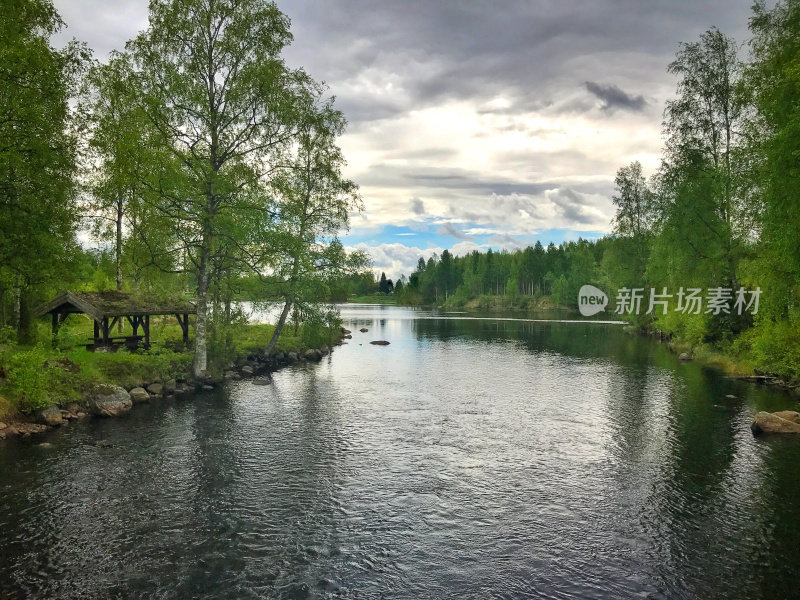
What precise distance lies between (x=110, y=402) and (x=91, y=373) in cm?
266

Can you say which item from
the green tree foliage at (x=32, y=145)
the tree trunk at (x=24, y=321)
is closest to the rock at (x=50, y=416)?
the green tree foliage at (x=32, y=145)

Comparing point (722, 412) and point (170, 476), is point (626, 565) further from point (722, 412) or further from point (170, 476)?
point (722, 412)

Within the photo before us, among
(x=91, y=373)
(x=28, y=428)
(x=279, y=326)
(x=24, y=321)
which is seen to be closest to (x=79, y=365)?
(x=91, y=373)

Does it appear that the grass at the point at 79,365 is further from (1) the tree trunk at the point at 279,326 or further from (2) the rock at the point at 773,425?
(2) the rock at the point at 773,425

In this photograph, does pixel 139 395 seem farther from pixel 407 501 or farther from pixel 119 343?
pixel 407 501

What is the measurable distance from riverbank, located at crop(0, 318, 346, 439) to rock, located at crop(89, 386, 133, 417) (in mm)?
75

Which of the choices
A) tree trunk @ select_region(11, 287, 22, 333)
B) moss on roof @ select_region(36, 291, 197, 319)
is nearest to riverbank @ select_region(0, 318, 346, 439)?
moss on roof @ select_region(36, 291, 197, 319)

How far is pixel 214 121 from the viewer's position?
122 ft

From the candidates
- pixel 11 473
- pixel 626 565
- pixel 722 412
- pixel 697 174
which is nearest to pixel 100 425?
pixel 11 473

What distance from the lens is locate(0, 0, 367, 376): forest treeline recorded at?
28.7 meters

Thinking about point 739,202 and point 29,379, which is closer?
point 29,379

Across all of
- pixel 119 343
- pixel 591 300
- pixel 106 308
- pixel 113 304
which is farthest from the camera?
pixel 591 300

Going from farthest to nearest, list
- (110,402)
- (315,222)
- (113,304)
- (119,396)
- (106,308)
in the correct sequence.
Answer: (315,222) → (113,304) → (106,308) → (119,396) → (110,402)

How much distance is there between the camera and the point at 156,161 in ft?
107
